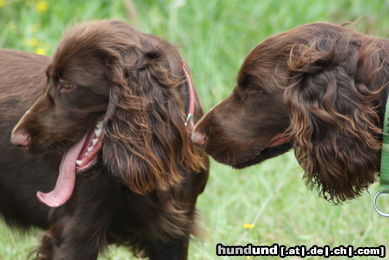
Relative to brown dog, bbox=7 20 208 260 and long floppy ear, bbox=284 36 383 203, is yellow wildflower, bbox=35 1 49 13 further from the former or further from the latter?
long floppy ear, bbox=284 36 383 203

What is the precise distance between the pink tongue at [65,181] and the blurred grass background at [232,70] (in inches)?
27.4

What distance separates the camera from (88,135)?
4.25m

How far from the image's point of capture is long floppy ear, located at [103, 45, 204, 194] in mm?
4094

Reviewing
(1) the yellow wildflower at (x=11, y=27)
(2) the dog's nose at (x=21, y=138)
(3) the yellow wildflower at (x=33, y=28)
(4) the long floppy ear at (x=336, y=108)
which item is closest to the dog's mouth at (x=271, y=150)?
(4) the long floppy ear at (x=336, y=108)

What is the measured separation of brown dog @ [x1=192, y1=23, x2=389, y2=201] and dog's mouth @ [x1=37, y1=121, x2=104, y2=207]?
583 millimetres

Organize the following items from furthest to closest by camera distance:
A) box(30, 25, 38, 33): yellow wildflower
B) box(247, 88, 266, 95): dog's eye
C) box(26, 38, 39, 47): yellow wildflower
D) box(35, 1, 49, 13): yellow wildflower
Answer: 1. box(35, 1, 49, 13): yellow wildflower
2. box(30, 25, 38, 33): yellow wildflower
3. box(26, 38, 39, 47): yellow wildflower
4. box(247, 88, 266, 95): dog's eye

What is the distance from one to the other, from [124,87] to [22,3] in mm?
4378

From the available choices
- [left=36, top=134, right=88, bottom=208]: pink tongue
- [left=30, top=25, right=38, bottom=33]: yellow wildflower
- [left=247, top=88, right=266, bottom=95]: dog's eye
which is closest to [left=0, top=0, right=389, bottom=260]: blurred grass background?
[left=30, top=25, right=38, bottom=33]: yellow wildflower

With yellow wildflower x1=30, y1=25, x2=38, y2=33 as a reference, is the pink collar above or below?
above

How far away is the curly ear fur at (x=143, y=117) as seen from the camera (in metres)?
4.09

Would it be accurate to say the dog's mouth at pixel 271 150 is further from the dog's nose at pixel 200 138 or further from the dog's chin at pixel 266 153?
the dog's nose at pixel 200 138

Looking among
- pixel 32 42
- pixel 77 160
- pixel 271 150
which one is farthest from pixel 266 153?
pixel 32 42

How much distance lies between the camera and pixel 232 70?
7.79 m

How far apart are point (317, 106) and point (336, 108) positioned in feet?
0.26
